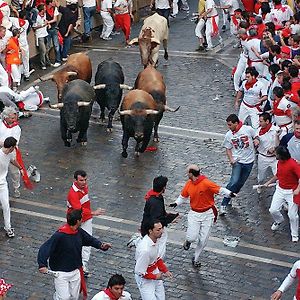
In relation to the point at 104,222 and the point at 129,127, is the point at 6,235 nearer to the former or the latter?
the point at 104,222

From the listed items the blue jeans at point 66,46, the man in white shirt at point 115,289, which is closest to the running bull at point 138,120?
the man in white shirt at point 115,289

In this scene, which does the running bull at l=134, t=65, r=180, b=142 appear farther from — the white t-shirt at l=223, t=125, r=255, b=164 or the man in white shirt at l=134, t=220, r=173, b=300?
the man in white shirt at l=134, t=220, r=173, b=300

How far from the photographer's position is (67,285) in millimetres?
9562

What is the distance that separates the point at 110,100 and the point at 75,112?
58.1 inches

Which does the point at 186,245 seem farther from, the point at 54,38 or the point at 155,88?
the point at 54,38

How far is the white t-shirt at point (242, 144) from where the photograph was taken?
42.2 feet

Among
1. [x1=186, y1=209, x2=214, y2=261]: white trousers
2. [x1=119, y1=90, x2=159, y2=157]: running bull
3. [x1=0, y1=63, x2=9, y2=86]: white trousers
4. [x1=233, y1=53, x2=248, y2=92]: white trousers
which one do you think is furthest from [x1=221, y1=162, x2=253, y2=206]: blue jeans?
[x1=0, y1=63, x2=9, y2=86]: white trousers

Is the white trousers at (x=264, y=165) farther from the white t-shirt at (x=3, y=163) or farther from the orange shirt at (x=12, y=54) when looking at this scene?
the orange shirt at (x=12, y=54)

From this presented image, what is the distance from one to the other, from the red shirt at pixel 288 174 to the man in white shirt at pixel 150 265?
3193 millimetres

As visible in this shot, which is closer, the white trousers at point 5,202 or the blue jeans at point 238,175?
the white trousers at point 5,202

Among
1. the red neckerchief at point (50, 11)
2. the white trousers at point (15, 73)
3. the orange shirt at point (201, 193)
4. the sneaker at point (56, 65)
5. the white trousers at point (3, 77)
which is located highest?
the orange shirt at point (201, 193)

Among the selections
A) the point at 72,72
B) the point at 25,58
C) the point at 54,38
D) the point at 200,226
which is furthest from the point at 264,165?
the point at 54,38

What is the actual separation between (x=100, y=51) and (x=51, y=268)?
1537cm

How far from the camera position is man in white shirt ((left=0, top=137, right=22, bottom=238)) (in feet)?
39.5
